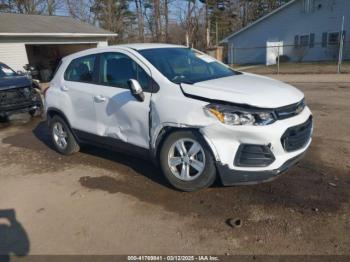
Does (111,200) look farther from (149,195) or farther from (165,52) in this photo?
(165,52)

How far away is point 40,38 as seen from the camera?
60.7 feet

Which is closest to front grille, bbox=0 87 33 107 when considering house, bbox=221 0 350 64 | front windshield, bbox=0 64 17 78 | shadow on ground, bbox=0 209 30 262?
front windshield, bbox=0 64 17 78

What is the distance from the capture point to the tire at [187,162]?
3773mm

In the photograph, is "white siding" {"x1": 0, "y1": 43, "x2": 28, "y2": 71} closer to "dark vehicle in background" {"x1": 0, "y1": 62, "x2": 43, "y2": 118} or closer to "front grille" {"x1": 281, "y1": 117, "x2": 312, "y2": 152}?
"dark vehicle in background" {"x1": 0, "y1": 62, "x2": 43, "y2": 118}

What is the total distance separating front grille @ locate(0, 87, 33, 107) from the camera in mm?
8625

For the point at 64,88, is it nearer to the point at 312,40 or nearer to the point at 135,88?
the point at 135,88

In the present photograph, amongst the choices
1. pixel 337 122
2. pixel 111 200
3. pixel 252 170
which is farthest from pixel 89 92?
pixel 337 122

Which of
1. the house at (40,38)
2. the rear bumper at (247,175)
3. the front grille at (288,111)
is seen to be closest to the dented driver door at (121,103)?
the rear bumper at (247,175)

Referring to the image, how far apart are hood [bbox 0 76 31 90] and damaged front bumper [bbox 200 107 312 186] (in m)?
6.91

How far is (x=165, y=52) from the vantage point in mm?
4762

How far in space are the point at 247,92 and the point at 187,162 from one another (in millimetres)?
1056

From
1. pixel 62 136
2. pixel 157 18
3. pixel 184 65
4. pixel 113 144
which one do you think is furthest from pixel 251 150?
pixel 157 18

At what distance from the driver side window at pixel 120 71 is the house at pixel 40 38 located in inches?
554

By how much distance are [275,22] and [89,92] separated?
1121 inches
